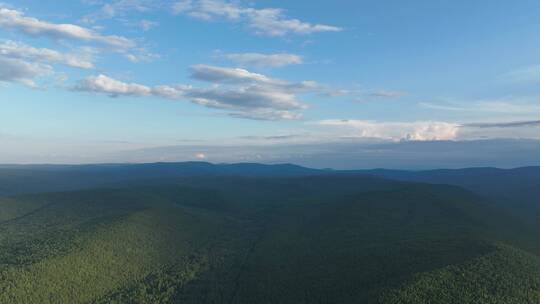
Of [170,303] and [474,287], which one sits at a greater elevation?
[474,287]

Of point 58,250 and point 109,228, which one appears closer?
point 58,250

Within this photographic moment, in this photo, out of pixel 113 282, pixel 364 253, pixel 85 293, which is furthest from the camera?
pixel 364 253

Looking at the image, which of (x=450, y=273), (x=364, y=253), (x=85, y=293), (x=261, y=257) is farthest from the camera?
(x=261, y=257)

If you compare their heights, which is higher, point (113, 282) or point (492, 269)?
point (492, 269)

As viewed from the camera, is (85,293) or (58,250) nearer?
(85,293)

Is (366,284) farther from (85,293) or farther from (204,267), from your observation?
(85,293)

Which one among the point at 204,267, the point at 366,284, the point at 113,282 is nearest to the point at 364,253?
the point at 366,284

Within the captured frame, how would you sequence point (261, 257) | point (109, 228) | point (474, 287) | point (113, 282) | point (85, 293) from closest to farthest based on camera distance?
point (474, 287) → point (85, 293) → point (113, 282) → point (261, 257) → point (109, 228)

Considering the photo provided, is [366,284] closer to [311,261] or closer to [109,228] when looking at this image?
[311,261]

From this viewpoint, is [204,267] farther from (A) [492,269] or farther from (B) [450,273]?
(A) [492,269]

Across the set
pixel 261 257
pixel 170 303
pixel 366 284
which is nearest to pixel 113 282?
pixel 170 303
